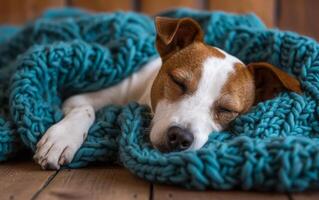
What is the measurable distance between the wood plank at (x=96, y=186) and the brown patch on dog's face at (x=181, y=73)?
0.31 meters

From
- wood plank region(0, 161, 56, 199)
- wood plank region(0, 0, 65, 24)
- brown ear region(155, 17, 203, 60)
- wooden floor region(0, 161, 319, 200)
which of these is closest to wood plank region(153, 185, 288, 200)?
wooden floor region(0, 161, 319, 200)

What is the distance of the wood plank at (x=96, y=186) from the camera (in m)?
1.39

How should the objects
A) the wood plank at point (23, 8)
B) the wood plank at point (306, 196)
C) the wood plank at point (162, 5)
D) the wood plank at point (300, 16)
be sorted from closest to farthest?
the wood plank at point (306, 196) → the wood plank at point (300, 16) → the wood plank at point (162, 5) → the wood plank at point (23, 8)

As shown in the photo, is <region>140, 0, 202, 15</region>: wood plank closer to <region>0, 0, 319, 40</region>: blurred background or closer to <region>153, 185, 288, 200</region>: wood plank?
<region>0, 0, 319, 40</region>: blurred background

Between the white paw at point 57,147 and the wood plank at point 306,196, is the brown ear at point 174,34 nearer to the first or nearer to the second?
the white paw at point 57,147

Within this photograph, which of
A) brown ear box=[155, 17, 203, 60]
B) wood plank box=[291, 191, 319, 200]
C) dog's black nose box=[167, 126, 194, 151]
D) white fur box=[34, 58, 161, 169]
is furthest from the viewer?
brown ear box=[155, 17, 203, 60]

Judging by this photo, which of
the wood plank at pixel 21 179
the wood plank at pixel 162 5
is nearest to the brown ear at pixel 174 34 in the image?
the wood plank at pixel 21 179

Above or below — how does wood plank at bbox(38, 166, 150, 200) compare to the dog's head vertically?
below

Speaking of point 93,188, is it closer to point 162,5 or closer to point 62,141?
point 62,141

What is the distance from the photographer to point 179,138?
5.02 feet

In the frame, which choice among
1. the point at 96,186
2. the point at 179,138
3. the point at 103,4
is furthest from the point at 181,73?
the point at 103,4

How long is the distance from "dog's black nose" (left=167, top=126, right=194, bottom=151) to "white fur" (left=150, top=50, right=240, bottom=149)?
2 centimetres

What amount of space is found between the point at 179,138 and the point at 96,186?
11.1 inches

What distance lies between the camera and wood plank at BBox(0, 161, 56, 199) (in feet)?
4.61
